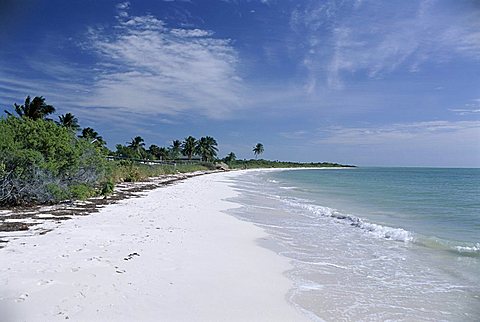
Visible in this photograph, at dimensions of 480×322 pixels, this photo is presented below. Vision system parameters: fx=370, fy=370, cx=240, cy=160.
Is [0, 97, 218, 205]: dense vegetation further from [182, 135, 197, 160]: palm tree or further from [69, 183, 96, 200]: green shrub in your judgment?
[182, 135, 197, 160]: palm tree

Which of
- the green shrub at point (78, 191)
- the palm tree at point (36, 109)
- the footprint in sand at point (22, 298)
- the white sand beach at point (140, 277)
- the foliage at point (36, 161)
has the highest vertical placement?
the palm tree at point (36, 109)

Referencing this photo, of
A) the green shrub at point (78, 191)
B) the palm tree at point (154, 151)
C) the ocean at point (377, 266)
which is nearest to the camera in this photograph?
the ocean at point (377, 266)

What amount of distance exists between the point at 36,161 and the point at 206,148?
82.5 m

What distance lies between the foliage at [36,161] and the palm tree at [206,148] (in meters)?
78.7

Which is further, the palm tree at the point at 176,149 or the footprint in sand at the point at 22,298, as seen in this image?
the palm tree at the point at 176,149

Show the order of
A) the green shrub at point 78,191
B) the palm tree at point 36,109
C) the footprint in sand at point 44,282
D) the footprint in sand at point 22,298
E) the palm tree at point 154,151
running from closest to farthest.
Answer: the footprint in sand at point 22,298, the footprint in sand at point 44,282, the green shrub at point 78,191, the palm tree at point 36,109, the palm tree at point 154,151

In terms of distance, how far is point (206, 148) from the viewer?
307ft

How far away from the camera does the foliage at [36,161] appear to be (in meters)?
10.7

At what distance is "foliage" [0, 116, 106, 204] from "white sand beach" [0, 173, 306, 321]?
3.63 meters

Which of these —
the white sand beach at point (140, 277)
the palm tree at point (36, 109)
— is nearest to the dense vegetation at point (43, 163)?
the white sand beach at point (140, 277)

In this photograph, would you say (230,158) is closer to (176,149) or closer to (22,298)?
(176,149)

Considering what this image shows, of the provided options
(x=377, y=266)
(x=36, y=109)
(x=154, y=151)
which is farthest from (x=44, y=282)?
(x=154, y=151)

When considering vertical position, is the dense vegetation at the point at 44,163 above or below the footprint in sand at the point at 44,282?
above

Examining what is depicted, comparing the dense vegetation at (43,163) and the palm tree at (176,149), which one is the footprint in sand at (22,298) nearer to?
the dense vegetation at (43,163)
